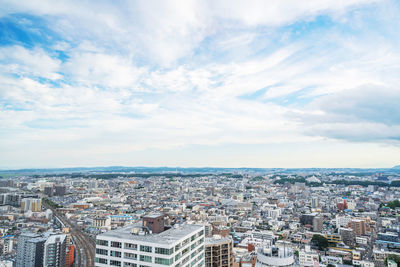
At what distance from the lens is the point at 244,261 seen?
17.9 metres

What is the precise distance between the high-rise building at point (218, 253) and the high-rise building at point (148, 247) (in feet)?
11.6

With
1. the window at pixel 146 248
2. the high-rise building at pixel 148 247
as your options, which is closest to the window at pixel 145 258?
the high-rise building at pixel 148 247

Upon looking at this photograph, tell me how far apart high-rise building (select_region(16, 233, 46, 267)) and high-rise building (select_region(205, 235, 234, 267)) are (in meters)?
13.1

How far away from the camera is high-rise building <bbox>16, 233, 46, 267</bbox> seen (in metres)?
19.4

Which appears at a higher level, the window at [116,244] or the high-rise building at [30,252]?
the window at [116,244]

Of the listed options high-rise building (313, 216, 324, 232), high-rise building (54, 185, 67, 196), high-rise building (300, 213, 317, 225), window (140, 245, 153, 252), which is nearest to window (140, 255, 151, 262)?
window (140, 245, 153, 252)

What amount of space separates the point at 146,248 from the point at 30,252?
1534 centimetres

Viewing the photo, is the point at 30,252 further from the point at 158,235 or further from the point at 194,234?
the point at 194,234

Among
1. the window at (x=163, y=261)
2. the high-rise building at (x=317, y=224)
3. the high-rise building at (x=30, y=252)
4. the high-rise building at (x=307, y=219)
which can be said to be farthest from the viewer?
the high-rise building at (x=307, y=219)

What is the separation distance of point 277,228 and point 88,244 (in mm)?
21903

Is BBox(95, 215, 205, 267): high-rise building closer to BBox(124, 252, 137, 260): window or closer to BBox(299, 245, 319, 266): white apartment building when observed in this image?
BBox(124, 252, 137, 260): window

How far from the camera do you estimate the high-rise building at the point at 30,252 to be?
19.4m

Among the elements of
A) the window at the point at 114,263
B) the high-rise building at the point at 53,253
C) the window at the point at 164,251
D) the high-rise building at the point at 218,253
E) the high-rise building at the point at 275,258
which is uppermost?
the window at the point at 164,251

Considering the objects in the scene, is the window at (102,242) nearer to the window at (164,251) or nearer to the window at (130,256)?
the window at (130,256)
